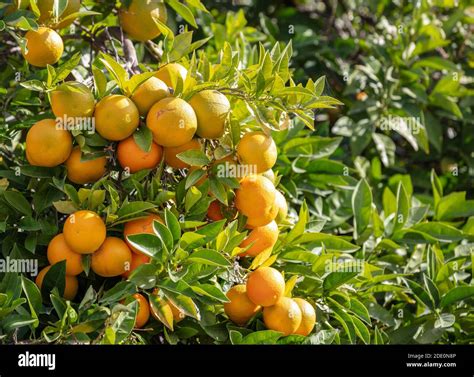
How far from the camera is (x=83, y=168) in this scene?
4.23 feet

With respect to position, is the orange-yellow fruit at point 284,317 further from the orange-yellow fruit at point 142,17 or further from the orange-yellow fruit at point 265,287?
the orange-yellow fruit at point 142,17

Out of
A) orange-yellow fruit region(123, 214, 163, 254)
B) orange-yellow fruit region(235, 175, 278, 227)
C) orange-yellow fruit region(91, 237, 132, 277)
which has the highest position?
orange-yellow fruit region(235, 175, 278, 227)

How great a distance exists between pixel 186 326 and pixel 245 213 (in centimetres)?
22

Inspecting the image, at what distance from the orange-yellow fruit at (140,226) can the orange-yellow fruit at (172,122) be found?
0.13 m

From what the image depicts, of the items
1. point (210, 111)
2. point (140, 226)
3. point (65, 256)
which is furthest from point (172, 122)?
point (65, 256)

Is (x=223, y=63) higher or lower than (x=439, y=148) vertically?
higher

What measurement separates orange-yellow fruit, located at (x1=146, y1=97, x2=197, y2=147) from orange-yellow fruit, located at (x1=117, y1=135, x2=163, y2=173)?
0.03 metres

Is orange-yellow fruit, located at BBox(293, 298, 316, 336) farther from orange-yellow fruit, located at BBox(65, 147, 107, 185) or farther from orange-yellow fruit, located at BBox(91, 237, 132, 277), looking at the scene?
orange-yellow fruit, located at BBox(65, 147, 107, 185)

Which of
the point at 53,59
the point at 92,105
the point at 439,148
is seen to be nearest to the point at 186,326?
the point at 92,105

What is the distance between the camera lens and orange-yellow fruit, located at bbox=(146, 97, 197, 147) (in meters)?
1.23

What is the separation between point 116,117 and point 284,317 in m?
0.43

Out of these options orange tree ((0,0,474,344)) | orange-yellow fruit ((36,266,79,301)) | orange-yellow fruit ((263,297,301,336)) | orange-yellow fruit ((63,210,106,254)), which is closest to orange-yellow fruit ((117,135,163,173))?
orange tree ((0,0,474,344))
